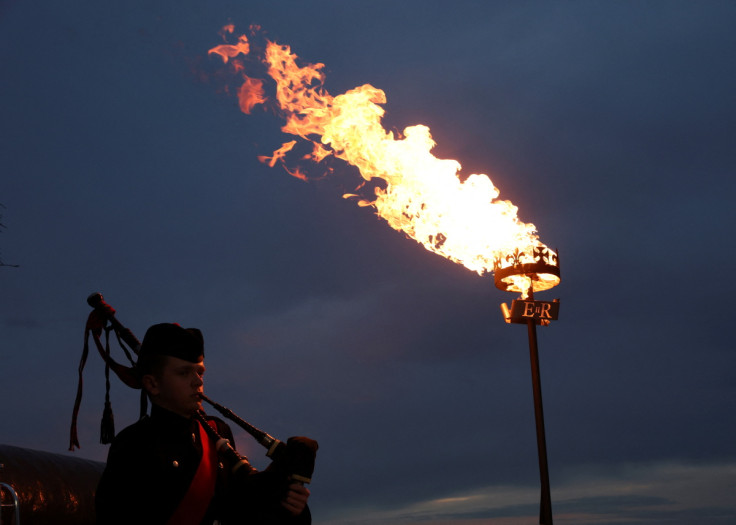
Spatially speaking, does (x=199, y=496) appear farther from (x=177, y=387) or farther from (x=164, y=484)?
(x=177, y=387)

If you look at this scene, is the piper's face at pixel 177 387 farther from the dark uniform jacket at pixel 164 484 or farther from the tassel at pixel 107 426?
the tassel at pixel 107 426

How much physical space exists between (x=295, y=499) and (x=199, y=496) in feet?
1.99

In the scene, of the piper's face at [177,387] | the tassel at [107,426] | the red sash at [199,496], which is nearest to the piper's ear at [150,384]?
the piper's face at [177,387]

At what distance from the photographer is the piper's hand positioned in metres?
4.12

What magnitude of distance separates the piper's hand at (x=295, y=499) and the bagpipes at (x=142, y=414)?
0.05 m

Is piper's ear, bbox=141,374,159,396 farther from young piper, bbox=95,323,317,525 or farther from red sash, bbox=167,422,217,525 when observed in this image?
red sash, bbox=167,422,217,525

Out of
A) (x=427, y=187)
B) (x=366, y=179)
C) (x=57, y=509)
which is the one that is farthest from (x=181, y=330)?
(x=427, y=187)

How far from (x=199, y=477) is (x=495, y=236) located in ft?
36.6

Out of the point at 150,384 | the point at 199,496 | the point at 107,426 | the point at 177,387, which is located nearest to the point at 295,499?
the point at 199,496

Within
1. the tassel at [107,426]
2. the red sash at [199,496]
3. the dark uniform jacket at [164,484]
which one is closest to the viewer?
the dark uniform jacket at [164,484]

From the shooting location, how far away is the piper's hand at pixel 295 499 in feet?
13.5

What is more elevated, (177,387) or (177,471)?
(177,387)

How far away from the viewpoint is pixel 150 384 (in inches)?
175

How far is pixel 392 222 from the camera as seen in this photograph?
14125 mm
